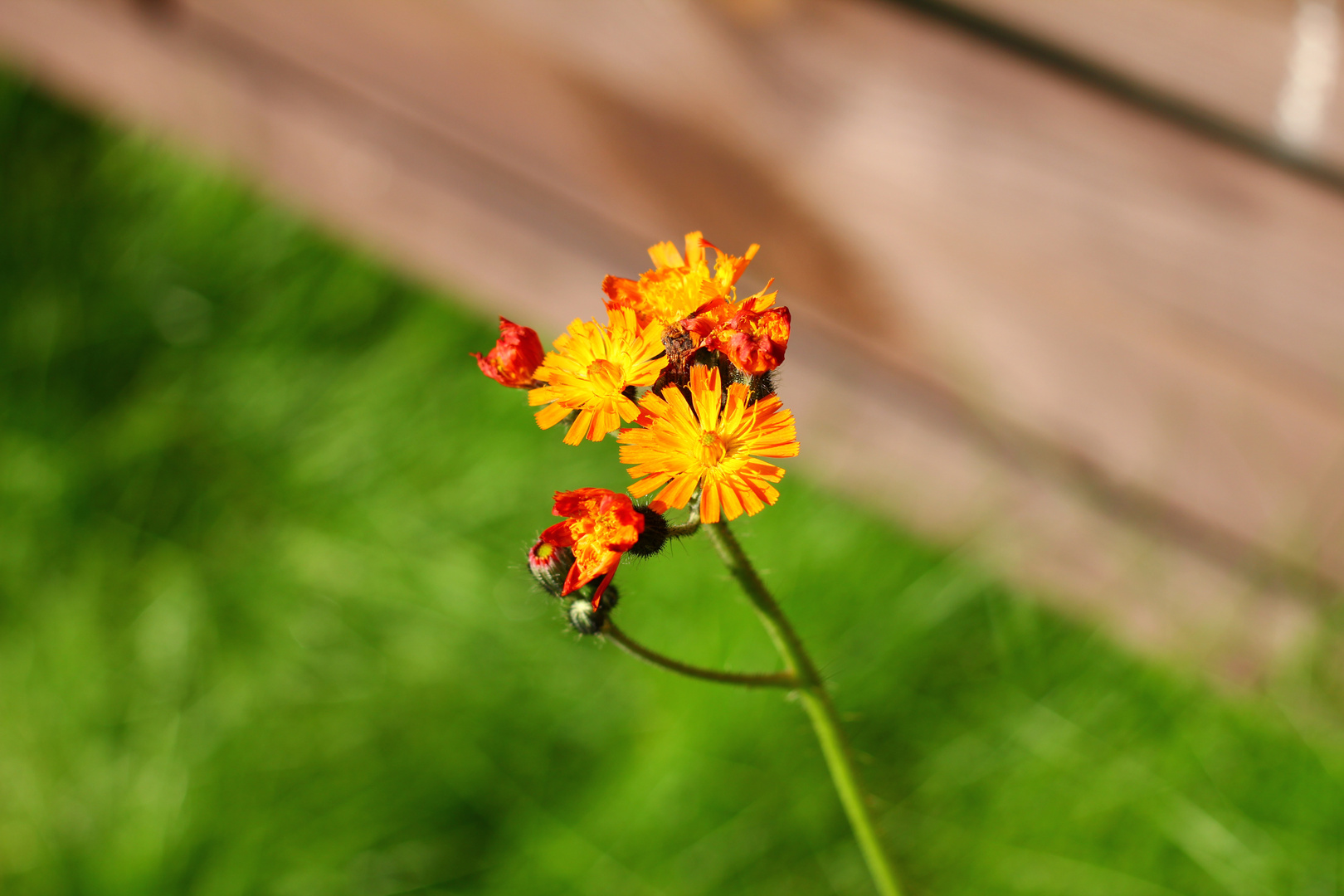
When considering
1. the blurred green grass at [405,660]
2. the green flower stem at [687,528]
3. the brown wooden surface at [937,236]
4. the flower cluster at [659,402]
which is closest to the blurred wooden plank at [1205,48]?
the brown wooden surface at [937,236]

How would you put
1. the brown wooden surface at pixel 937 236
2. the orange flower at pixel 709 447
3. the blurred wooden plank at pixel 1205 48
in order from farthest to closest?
1. the brown wooden surface at pixel 937 236
2. the blurred wooden plank at pixel 1205 48
3. the orange flower at pixel 709 447

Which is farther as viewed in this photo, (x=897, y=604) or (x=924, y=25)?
(x=897, y=604)

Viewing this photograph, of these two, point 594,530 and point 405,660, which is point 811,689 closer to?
point 594,530

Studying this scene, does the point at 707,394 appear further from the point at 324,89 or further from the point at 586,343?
the point at 324,89

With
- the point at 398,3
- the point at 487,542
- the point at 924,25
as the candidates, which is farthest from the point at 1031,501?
the point at 398,3

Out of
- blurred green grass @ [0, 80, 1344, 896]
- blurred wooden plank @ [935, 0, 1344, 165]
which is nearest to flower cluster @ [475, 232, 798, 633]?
blurred green grass @ [0, 80, 1344, 896]

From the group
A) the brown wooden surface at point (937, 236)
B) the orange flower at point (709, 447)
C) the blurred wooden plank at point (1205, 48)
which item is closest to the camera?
the orange flower at point (709, 447)

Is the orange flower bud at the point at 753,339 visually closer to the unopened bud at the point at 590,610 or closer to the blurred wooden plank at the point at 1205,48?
the unopened bud at the point at 590,610

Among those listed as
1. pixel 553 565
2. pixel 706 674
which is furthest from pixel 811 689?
pixel 553 565
